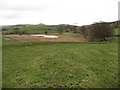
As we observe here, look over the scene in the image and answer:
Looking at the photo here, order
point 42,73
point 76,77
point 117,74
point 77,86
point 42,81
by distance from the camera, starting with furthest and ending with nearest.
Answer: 1. point 117,74
2. point 42,73
3. point 76,77
4. point 42,81
5. point 77,86

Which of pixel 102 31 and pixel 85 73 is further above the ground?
pixel 102 31

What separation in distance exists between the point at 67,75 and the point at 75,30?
4352 inches

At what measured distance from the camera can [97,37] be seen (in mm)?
56781

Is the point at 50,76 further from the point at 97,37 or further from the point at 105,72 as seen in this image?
the point at 97,37

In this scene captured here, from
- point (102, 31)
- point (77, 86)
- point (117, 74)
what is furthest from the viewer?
point (102, 31)

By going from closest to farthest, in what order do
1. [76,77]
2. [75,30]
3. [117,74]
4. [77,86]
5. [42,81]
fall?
[77,86], [42,81], [76,77], [117,74], [75,30]

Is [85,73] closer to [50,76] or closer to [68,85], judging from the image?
[68,85]

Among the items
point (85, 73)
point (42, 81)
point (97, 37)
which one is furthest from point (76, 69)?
point (97, 37)

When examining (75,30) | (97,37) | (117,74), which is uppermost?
(75,30)

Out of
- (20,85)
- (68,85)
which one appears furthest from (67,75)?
(20,85)

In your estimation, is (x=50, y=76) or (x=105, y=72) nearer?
(x=50, y=76)

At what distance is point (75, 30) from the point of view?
4631 inches

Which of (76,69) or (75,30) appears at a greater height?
(75,30)

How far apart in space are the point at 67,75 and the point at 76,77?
99cm
